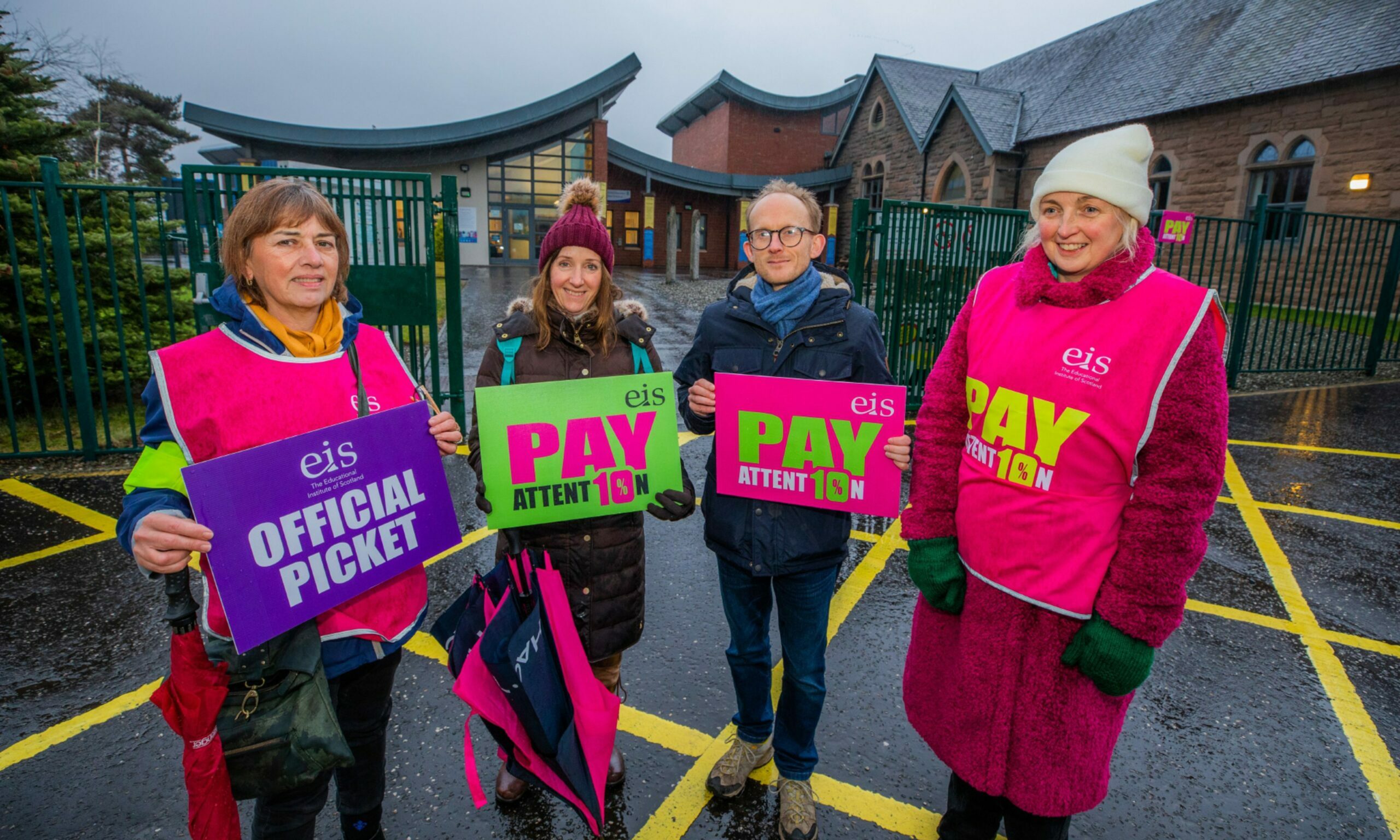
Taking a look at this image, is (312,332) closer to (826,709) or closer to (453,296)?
(826,709)

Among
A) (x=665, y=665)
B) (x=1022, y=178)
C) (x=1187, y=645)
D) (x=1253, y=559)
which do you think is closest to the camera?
(x=665, y=665)

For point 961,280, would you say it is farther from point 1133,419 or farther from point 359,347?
point 359,347

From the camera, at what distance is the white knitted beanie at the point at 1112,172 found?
1.66m

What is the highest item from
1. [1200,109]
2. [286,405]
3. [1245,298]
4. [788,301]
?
[1200,109]

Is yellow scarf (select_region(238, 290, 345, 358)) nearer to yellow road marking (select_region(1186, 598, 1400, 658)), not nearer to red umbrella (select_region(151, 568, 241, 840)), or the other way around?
red umbrella (select_region(151, 568, 241, 840))

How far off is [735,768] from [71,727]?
269 centimetres

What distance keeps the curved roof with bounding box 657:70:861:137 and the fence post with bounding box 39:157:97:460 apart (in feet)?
110

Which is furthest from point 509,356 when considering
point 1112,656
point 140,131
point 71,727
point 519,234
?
point 140,131

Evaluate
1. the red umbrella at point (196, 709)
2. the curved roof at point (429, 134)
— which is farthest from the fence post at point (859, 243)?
the curved roof at point (429, 134)

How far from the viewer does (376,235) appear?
580 centimetres

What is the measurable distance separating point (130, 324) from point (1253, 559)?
1042 cm

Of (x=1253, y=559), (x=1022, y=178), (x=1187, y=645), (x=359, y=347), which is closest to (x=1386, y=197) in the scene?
(x=1022, y=178)

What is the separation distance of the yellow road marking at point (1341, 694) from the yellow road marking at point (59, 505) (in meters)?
6.49

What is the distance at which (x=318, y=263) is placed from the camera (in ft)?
5.96
